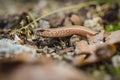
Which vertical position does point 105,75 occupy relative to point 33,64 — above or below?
below

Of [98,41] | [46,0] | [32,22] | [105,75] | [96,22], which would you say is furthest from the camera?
[46,0]

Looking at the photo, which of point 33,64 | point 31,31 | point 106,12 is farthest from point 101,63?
point 106,12

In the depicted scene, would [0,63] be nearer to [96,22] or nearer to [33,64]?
[33,64]

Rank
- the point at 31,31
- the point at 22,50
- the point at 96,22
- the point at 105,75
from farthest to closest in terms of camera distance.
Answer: the point at 96,22, the point at 31,31, the point at 22,50, the point at 105,75

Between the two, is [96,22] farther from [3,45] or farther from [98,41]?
[3,45]

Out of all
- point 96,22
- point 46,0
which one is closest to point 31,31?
point 96,22

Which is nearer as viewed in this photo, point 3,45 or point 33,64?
point 33,64

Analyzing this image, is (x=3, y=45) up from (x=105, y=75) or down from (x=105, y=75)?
up

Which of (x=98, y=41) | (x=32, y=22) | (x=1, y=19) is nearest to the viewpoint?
(x=98, y=41)

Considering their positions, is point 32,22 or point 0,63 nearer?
point 0,63
